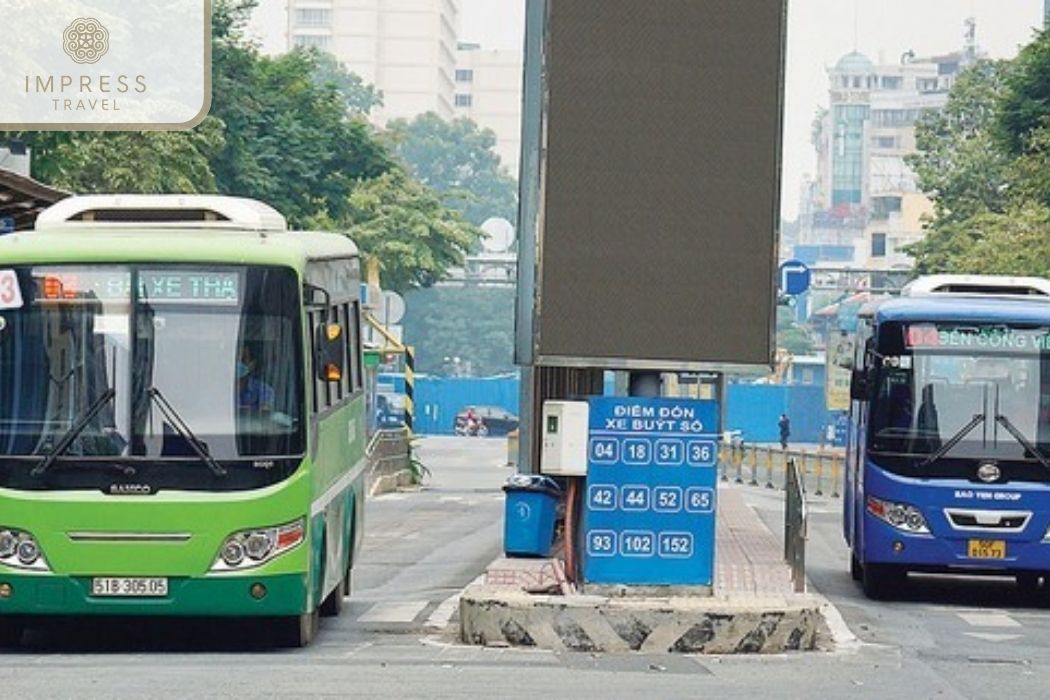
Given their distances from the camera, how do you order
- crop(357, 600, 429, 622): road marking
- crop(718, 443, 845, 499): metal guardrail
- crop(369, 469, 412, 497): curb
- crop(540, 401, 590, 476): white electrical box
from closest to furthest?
crop(540, 401, 590, 476): white electrical box
crop(357, 600, 429, 622): road marking
crop(369, 469, 412, 497): curb
crop(718, 443, 845, 499): metal guardrail

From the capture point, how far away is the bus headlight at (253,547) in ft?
56.1

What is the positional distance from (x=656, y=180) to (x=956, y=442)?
6.54 metres

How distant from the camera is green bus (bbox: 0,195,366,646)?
670 inches

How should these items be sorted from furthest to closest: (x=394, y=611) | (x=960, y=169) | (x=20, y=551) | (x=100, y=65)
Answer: (x=960, y=169), (x=100, y=65), (x=394, y=611), (x=20, y=551)

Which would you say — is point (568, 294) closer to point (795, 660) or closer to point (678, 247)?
point (678, 247)

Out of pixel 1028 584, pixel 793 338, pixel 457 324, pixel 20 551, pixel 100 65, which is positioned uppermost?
pixel 100 65

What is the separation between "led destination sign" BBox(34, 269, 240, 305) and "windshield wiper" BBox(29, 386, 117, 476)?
2.07 feet

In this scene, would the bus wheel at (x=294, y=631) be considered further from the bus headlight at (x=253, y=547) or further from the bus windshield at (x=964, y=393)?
the bus windshield at (x=964, y=393)

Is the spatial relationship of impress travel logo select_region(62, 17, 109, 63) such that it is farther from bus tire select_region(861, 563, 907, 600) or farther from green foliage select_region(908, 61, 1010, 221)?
green foliage select_region(908, 61, 1010, 221)

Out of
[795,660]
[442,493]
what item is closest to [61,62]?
[795,660]

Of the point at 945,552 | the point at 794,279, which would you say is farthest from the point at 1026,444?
the point at 794,279

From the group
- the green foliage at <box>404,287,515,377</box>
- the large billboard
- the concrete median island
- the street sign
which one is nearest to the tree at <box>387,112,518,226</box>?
the green foliage at <box>404,287,515,377</box>

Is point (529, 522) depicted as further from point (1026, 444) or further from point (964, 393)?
point (1026, 444)

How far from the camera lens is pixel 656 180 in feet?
59.5
